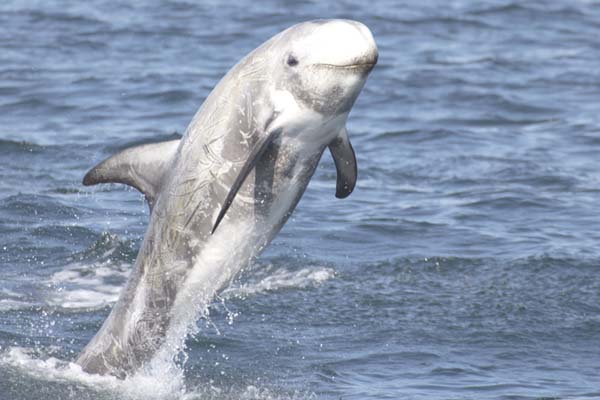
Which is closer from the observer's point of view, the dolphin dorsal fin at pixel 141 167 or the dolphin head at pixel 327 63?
the dolphin head at pixel 327 63

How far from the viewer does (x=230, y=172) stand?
9.07 meters

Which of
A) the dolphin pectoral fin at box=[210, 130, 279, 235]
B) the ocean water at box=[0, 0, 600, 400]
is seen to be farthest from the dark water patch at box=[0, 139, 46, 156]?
the dolphin pectoral fin at box=[210, 130, 279, 235]

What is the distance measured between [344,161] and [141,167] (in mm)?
1414

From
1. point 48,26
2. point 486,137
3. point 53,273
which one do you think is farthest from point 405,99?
point 53,273

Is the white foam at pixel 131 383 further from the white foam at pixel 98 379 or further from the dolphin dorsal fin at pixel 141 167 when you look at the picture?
the dolphin dorsal fin at pixel 141 167

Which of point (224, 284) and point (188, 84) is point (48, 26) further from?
point (224, 284)

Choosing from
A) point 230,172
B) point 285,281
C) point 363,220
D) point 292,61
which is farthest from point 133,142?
point 292,61

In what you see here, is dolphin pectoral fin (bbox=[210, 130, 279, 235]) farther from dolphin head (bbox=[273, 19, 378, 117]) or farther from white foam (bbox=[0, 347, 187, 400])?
white foam (bbox=[0, 347, 187, 400])

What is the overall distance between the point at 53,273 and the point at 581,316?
5175 mm

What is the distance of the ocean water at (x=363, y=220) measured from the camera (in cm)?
1118

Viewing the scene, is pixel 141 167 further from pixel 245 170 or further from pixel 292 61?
pixel 292 61

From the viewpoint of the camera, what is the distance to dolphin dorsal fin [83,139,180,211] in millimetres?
9414

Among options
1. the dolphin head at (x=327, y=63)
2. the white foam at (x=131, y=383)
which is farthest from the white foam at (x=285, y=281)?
the dolphin head at (x=327, y=63)

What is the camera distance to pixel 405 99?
2211 cm
